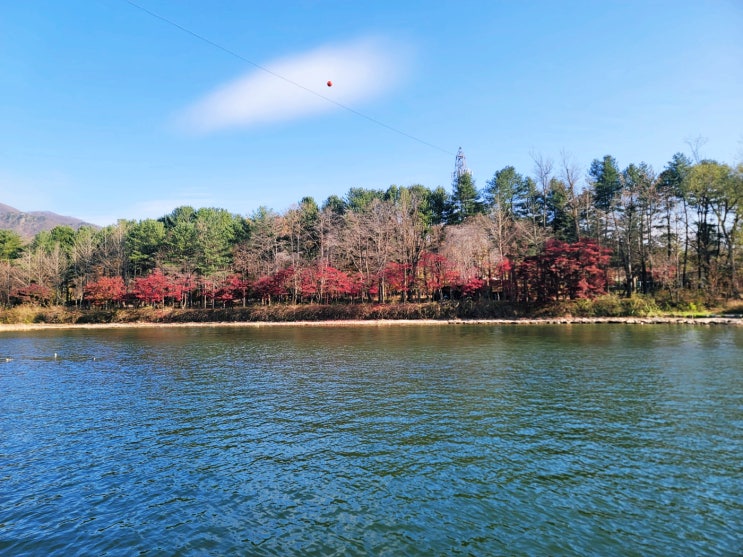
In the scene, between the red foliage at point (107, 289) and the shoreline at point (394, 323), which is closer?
the shoreline at point (394, 323)

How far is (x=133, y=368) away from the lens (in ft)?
79.0

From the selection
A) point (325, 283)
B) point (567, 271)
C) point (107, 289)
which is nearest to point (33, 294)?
point (107, 289)

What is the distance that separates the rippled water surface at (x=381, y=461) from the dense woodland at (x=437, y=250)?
30870 millimetres

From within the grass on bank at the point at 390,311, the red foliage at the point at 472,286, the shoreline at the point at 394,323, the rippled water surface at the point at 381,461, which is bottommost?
the rippled water surface at the point at 381,461

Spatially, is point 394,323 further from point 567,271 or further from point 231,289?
point 231,289

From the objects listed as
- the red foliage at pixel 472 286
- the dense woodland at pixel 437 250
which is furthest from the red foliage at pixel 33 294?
the red foliage at pixel 472 286

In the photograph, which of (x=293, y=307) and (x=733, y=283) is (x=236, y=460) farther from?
(x=733, y=283)

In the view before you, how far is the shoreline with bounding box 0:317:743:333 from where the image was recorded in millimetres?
40625

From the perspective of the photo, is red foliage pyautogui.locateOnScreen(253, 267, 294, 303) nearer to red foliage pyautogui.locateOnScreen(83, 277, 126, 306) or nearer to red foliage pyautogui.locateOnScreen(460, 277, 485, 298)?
red foliage pyautogui.locateOnScreen(83, 277, 126, 306)

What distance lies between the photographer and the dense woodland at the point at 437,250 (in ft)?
157

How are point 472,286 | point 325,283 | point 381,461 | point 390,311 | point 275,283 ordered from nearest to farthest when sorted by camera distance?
point 381,461, point 472,286, point 390,311, point 325,283, point 275,283

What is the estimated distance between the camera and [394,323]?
49.9 meters

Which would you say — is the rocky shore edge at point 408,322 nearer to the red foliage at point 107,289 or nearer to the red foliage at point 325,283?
the red foliage at point 325,283

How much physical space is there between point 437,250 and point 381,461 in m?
52.6
